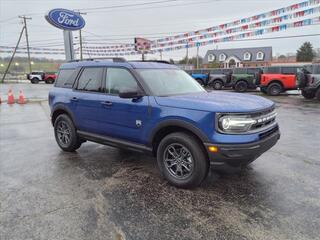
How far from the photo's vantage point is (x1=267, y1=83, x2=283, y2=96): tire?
16.2 meters

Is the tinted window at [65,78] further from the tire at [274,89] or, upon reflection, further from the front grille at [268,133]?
the tire at [274,89]

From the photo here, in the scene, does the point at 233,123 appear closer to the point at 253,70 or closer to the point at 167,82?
the point at 167,82

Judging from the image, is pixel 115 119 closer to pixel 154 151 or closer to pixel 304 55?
pixel 154 151

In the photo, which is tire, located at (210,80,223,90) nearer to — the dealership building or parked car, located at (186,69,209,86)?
parked car, located at (186,69,209,86)

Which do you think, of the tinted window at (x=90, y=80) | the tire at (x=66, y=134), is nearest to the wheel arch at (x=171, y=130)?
the tinted window at (x=90, y=80)

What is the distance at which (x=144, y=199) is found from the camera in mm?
3426

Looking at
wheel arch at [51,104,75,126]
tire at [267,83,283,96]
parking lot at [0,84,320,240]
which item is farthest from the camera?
tire at [267,83,283,96]

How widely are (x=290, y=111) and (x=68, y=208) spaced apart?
9.58m

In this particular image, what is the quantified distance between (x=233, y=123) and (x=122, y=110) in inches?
70.8

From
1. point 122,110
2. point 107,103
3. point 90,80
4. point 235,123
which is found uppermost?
point 90,80

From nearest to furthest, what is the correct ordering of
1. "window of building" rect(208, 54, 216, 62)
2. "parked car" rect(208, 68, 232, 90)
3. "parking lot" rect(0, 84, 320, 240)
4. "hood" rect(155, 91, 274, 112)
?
1. "parking lot" rect(0, 84, 320, 240)
2. "hood" rect(155, 91, 274, 112)
3. "parked car" rect(208, 68, 232, 90)
4. "window of building" rect(208, 54, 216, 62)

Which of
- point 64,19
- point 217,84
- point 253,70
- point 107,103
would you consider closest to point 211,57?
point 217,84

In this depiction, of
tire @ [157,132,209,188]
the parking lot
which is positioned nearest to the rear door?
the parking lot

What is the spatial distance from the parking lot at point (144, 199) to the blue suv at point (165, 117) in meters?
0.45
